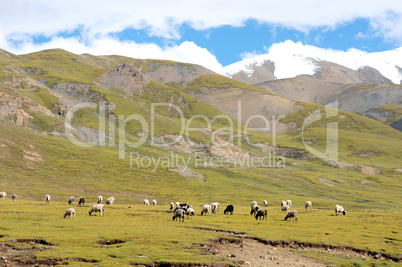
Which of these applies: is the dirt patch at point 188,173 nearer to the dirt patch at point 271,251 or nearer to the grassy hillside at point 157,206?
the grassy hillside at point 157,206

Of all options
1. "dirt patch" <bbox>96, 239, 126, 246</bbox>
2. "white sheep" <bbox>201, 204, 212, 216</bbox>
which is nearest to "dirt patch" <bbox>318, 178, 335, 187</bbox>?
"white sheep" <bbox>201, 204, 212, 216</bbox>

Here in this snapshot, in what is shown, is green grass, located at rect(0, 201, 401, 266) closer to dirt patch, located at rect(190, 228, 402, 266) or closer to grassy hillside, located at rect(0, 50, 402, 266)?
grassy hillside, located at rect(0, 50, 402, 266)

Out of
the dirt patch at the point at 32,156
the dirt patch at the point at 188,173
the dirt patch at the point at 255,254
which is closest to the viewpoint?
the dirt patch at the point at 255,254

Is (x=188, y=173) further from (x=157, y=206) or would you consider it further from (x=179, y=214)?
(x=179, y=214)

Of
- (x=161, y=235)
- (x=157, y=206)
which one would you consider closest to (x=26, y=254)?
(x=161, y=235)

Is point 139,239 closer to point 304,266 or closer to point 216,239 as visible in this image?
point 216,239

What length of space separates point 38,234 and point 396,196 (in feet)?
528

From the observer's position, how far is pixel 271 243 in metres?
41.3

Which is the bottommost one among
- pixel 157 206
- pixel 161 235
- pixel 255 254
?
pixel 157 206

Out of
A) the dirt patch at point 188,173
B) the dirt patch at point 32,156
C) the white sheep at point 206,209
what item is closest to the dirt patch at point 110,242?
the white sheep at point 206,209


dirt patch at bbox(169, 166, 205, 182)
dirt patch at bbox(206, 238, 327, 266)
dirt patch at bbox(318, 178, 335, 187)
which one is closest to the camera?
dirt patch at bbox(206, 238, 327, 266)

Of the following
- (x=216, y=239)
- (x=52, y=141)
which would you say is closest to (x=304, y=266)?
(x=216, y=239)

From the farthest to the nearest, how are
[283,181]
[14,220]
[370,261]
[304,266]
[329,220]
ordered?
[283,181] < [329,220] < [14,220] < [370,261] < [304,266]

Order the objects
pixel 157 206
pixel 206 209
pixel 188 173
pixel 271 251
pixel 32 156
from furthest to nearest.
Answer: pixel 188 173, pixel 32 156, pixel 157 206, pixel 206 209, pixel 271 251
